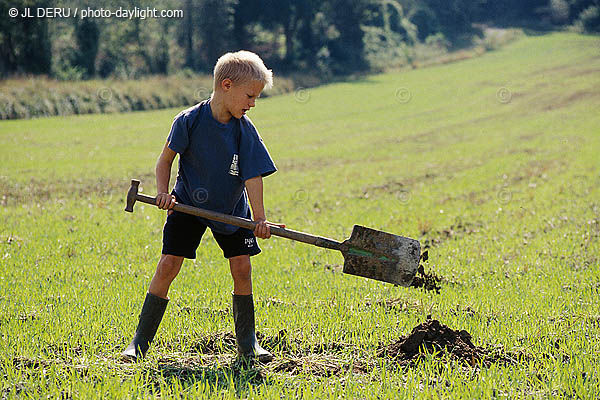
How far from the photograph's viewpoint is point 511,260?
743cm

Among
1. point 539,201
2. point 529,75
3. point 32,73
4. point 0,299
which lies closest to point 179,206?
point 0,299

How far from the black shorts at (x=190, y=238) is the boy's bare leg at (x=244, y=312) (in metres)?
0.07

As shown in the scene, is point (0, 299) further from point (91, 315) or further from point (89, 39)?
point (89, 39)

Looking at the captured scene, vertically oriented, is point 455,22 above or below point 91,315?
above

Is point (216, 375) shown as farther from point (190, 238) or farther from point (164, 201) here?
point (164, 201)

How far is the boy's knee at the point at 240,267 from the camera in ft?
15.1

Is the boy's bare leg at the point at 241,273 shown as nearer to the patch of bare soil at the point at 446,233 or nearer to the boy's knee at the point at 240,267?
the boy's knee at the point at 240,267

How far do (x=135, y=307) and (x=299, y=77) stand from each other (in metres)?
39.5

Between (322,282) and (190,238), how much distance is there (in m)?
2.17
